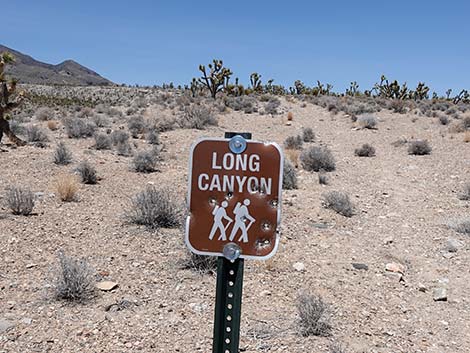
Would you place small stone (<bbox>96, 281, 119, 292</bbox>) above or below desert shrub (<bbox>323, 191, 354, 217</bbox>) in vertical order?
below

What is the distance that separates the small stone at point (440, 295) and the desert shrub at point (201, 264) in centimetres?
258

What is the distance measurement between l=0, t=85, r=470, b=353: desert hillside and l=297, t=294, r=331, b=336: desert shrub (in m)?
0.02

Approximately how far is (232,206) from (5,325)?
326 cm

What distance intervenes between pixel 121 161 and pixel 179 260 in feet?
22.4

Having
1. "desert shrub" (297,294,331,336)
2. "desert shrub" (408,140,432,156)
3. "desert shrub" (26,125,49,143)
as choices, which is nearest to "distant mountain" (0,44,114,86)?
"desert shrub" (26,125,49,143)

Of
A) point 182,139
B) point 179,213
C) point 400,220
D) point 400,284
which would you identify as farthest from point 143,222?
point 182,139

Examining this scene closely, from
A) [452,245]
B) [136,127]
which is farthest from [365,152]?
[136,127]

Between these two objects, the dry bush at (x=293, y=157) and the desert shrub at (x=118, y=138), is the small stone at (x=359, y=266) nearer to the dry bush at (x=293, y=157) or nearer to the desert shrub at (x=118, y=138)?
the dry bush at (x=293, y=157)

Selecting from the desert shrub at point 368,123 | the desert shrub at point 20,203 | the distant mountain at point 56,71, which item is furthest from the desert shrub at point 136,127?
the distant mountain at point 56,71

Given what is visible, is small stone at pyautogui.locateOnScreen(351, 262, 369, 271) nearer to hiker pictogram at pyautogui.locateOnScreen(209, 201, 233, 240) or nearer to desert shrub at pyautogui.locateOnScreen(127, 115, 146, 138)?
hiker pictogram at pyautogui.locateOnScreen(209, 201, 233, 240)

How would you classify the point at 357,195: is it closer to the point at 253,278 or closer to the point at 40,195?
the point at 253,278

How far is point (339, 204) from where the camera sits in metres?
8.33

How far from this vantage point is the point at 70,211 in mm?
7469

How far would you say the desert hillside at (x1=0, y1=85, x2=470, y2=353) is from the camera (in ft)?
14.0
